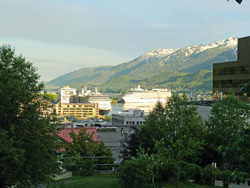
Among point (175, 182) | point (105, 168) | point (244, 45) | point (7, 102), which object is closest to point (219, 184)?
point (175, 182)

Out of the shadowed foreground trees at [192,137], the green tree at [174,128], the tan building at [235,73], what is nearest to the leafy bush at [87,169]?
the shadowed foreground trees at [192,137]

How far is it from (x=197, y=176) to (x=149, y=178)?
4.93m

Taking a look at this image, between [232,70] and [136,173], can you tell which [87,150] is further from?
[232,70]

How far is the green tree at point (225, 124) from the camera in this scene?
26312 mm

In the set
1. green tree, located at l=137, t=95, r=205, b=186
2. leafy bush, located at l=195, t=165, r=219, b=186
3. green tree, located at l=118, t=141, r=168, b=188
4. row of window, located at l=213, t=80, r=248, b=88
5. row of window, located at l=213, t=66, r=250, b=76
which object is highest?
row of window, located at l=213, t=66, r=250, b=76

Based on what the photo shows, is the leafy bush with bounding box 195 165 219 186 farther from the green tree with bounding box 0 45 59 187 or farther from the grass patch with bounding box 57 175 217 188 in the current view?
the green tree with bounding box 0 45 59 187

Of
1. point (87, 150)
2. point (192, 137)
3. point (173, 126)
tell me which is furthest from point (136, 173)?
point (87, 150)

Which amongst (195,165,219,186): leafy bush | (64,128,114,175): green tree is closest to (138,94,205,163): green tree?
(195,165,219,186): leafy bush

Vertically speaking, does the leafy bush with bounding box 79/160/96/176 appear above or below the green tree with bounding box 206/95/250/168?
below

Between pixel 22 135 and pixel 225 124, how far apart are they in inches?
634

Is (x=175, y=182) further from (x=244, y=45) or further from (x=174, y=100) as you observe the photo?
A: (x=244, y=45)

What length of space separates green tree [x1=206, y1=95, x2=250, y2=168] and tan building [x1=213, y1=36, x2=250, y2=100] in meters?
11.4

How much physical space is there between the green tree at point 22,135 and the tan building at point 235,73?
2654cm

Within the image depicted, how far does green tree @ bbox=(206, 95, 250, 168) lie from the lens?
26.3m
